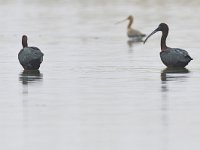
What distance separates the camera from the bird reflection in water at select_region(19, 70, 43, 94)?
69.3 feet

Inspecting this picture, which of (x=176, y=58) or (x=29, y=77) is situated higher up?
(x=176, y=58)

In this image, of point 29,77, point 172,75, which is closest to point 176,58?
point 172,75

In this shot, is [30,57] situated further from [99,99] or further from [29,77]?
[99,99]

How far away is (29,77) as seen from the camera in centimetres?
2233

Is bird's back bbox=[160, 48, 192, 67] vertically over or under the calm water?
over

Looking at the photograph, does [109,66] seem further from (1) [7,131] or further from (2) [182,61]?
(1) [7,131]

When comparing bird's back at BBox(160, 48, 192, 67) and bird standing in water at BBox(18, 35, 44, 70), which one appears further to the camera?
bird's back at BBox(160, 48, 192, 67)

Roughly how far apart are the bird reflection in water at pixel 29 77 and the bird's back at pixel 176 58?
335cm

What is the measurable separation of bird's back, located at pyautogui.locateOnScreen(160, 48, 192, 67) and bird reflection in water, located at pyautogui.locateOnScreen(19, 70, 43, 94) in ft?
11.0

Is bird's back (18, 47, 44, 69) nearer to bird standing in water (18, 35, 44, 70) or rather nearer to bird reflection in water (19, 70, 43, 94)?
bird standing in water (18, 35, 44, 70)

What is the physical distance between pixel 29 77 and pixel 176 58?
399 cm

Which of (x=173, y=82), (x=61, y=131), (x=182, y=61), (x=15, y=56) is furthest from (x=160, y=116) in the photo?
(x=15, y=56)

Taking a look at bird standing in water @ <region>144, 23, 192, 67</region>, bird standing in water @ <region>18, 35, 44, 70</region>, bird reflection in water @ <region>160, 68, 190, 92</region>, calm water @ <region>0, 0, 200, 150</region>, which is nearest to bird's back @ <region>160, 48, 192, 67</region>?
bird standing in water @ <region>144, 23, 192, 67</region>

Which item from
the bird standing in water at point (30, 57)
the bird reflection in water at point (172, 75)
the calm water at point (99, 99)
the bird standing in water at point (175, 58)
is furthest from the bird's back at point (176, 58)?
the bird standing in water at point (30, 57)
